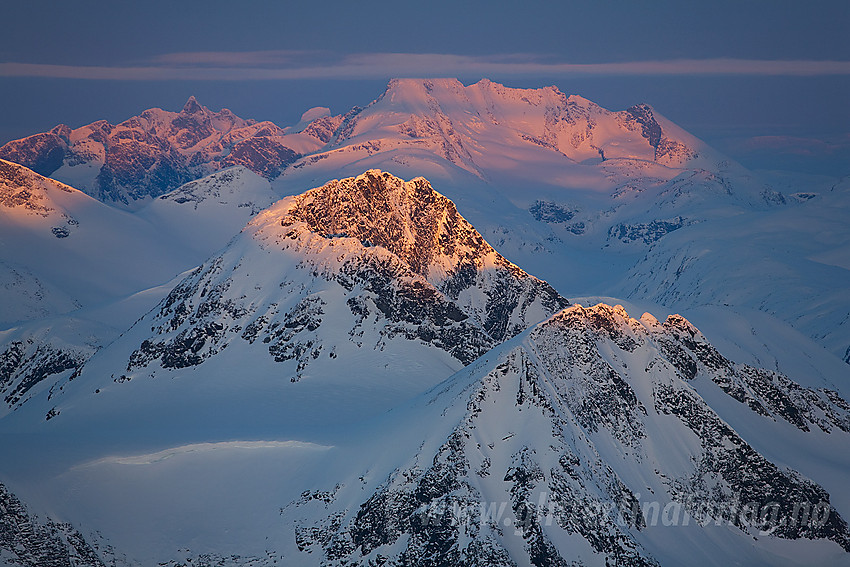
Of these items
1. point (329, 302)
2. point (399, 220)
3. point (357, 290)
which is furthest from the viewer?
point (399, 220)

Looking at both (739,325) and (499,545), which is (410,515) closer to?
(499,545)

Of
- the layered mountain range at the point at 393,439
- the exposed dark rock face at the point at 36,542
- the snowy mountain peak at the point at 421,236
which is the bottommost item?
the exposed dark rock face at the point at 36,542

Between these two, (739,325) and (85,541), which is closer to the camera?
(85,541)

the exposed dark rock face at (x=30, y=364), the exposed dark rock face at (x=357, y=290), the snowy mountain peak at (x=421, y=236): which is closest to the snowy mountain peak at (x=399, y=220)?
the snowy mountain peak at (x=421, y=236)

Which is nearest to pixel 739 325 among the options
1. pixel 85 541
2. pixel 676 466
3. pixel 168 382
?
pixel 676 466

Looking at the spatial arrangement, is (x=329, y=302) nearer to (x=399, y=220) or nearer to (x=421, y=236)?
(x=399, y=220)

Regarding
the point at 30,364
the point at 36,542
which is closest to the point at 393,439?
the point at 36,542

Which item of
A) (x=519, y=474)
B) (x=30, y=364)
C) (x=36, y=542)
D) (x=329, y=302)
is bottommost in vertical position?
(x=30, y=364)

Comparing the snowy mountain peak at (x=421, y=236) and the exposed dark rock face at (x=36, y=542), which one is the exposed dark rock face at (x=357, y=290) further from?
the exposed dark rock face at (x=36, y=542)
